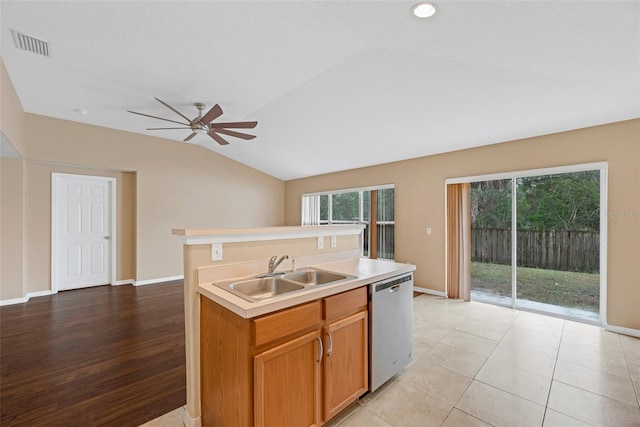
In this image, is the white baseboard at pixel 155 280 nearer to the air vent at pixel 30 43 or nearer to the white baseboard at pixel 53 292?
the white baseboard at pixel 53 292

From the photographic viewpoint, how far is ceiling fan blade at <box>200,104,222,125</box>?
2.99 m

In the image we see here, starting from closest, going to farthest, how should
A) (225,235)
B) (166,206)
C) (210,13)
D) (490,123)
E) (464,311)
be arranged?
(225,235), (210,13), (490,123), (464,311), (166,206)

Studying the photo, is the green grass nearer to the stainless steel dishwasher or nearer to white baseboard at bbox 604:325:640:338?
white baseboard at bbox 604:325:640:338

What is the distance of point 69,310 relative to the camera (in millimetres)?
3916

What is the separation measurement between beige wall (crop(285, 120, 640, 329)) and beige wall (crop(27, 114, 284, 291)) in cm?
273

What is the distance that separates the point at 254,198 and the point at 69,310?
13.6 feet

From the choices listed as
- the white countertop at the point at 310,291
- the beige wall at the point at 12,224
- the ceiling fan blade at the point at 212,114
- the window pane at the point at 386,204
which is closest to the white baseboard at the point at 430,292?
the window pane at the point at 386,204

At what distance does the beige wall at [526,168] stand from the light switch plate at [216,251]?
3845 millimetres

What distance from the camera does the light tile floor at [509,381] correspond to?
187cm

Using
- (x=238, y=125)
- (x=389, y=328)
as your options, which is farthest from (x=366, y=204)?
(x=389, y=328)

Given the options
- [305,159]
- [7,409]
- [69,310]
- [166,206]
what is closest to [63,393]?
[7,409]

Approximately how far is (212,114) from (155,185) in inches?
125

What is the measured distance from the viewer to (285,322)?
4.91 ft

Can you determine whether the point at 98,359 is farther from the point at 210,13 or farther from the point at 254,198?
the point at 254,198
